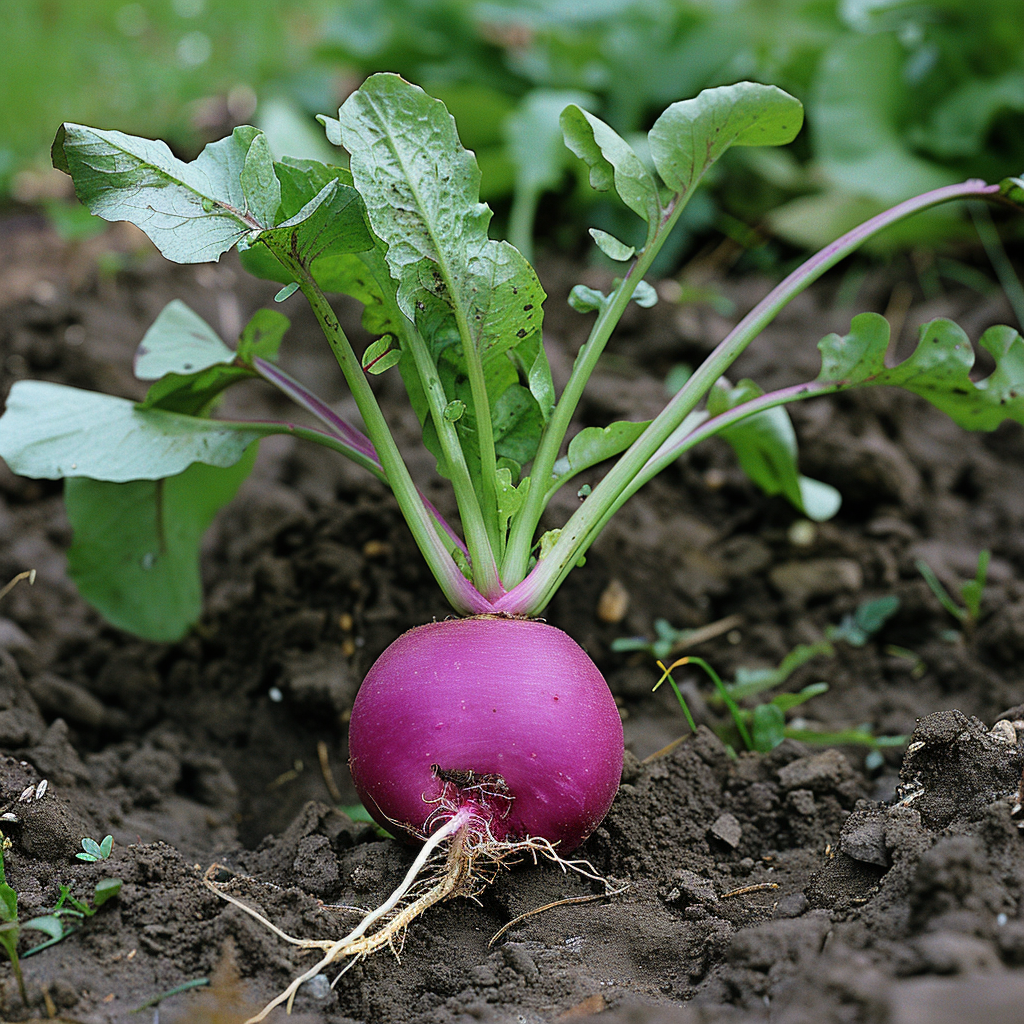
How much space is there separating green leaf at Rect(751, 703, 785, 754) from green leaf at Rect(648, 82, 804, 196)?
0.88 m

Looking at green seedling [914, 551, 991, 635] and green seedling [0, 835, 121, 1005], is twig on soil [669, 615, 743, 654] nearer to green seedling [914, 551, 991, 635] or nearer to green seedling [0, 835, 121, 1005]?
green seedling [914, 551, 991, 635]

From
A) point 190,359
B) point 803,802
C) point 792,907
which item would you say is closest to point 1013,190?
point 803,802

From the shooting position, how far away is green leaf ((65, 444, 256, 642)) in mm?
1809

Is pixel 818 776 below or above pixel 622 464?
below

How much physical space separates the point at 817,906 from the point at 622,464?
26.5 inches

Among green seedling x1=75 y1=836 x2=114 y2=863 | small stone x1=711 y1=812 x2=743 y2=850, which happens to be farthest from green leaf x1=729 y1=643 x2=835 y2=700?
green seedling x1=75 y1=836 x2=114 y2=863

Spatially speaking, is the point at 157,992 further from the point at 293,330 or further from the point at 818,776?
the point at 293,330

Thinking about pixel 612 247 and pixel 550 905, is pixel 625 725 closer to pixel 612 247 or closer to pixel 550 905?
pixel 550 905

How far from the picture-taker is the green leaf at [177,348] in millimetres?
1679

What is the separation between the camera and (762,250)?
128 inches

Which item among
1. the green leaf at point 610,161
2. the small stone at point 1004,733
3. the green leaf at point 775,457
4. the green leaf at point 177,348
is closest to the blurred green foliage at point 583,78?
the green leaf at point 177,348

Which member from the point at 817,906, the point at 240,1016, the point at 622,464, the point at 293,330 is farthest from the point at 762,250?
the point at 240,1016

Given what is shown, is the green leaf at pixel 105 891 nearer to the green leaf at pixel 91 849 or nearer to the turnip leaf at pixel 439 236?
the green leaf at pixel 91 849

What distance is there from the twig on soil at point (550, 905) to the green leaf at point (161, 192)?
0.98 meters
